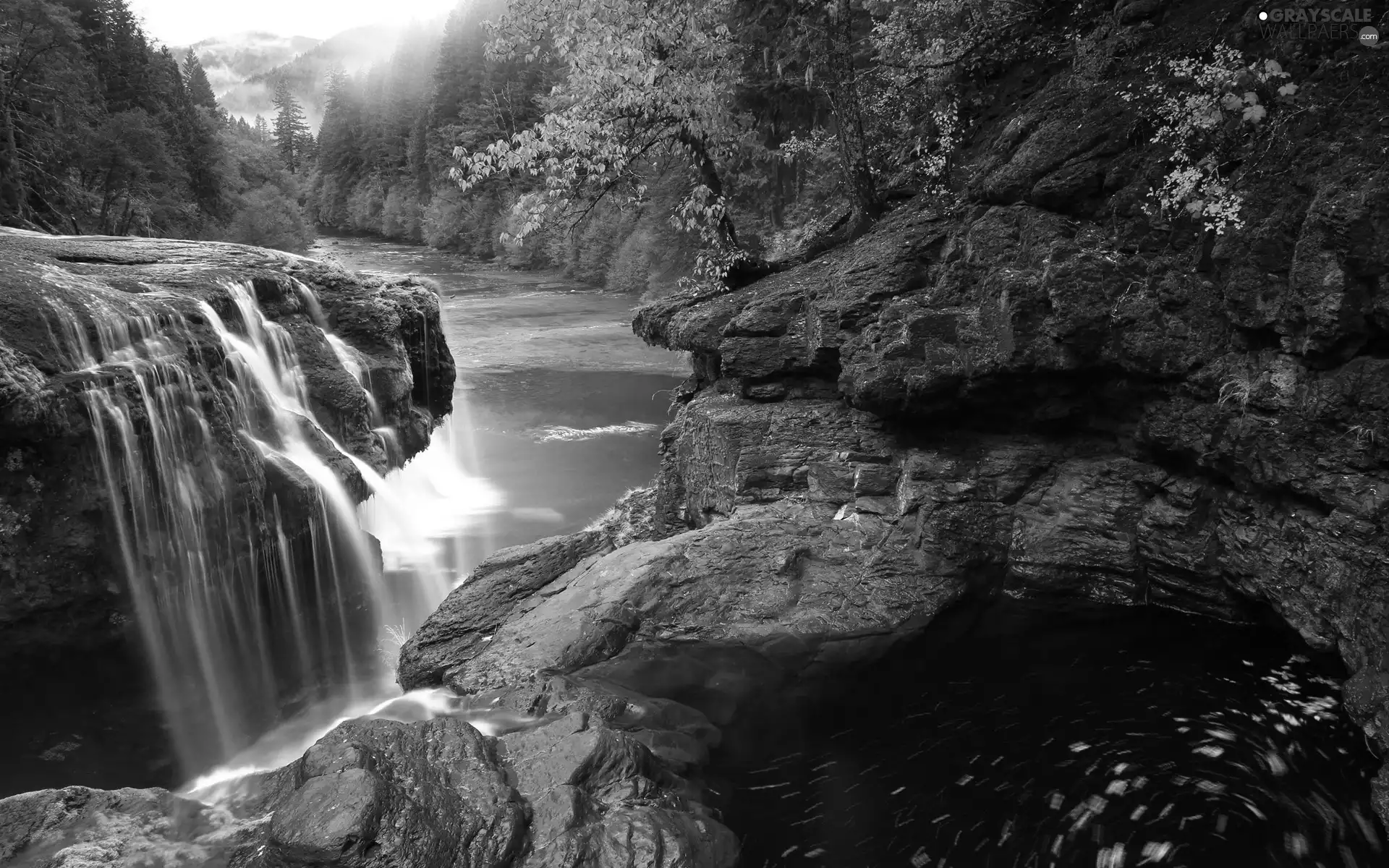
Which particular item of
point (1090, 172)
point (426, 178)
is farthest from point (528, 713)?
point (426, 178)

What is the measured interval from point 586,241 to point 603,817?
40.0m

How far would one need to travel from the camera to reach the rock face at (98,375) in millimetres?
8047

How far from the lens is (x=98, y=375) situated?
27.7ft

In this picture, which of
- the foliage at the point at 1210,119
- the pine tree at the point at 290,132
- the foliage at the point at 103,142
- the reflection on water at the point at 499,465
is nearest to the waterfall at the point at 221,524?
the reflection on water at the point at 499,465

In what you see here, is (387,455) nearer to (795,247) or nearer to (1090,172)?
(795,247)

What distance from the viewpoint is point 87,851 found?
4543mm

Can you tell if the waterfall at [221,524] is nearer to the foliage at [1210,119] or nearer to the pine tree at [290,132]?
the foliage at [1210,119]

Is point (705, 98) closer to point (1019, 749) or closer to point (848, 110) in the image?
point (848, 110)

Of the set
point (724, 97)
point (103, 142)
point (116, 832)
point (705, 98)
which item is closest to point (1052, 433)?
point (705, 98)

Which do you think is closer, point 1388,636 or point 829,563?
point 1388,636

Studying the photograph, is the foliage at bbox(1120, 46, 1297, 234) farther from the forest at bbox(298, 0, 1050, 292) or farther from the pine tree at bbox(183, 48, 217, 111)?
the pine tree at bbox(183, 48, 217, 111)

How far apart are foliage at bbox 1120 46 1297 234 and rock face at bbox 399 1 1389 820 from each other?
0.17 meters

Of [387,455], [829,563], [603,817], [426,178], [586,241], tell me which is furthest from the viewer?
[426,178]

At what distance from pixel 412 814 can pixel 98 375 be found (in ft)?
22.7
